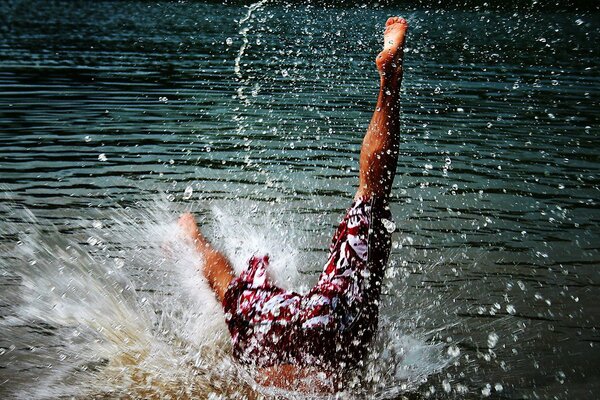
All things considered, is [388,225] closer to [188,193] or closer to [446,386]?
[446,386]

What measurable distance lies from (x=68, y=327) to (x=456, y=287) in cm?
389

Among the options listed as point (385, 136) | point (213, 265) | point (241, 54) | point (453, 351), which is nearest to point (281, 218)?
point (213, 265)

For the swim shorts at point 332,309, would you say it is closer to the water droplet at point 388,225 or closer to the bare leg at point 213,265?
the water droplet at point 388,225

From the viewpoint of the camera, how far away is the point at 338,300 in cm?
438

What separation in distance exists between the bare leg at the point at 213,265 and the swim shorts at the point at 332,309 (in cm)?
55

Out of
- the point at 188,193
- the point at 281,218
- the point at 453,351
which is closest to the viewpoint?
the point at 453,351

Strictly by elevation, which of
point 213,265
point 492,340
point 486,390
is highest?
point 213,265

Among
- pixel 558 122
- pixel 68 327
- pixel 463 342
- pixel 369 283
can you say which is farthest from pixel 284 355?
pixel 558 122

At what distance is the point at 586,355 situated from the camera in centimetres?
538

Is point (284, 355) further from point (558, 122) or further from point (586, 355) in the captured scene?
point (558, 122)

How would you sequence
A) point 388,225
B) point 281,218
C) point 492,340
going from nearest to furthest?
point 388,225 < point 492,340 < point 281,218

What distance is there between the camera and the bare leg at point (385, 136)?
4.71 metres

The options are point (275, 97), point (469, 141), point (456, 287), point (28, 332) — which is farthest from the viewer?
point (275, 97)

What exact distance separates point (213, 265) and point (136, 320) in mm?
1039
